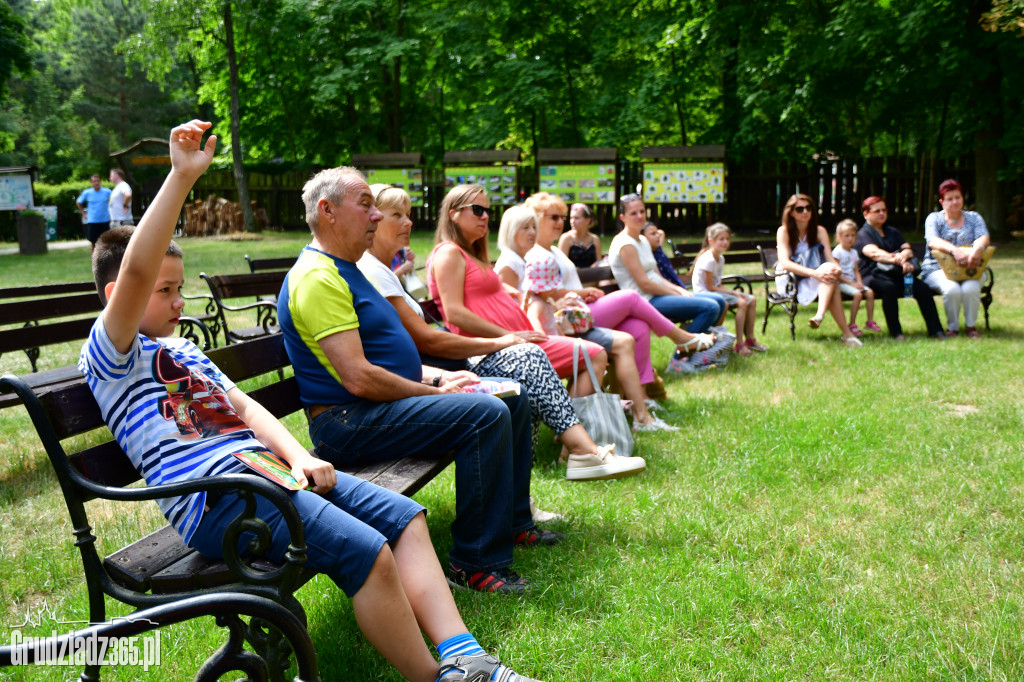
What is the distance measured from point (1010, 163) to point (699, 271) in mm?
10825

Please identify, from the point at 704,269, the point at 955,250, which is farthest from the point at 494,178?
the point at 955,250

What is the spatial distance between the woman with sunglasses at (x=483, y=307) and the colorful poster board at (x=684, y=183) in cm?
1485

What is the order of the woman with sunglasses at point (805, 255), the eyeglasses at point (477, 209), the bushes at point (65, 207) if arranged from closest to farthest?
1. the eyeglasses at point (477, 209)
2. the woman with sunglasses at point (805, 255)
3. the bushes at point (65, 207)

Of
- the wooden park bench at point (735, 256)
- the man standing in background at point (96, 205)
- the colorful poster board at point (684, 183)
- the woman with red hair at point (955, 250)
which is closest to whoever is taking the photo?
the woman with red hair at point (955, 250)

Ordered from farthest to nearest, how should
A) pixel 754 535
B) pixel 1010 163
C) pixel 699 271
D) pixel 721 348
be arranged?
pixel 1010 163
pixel 699 271
pixel 721 348
pixel 754 535

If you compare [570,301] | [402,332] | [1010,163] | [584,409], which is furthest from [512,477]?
[1010,163]

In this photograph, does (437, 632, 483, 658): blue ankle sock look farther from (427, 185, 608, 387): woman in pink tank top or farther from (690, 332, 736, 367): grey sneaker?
(690, 332, 736, 367): grey sneaker

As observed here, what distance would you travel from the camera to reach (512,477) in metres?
3.52

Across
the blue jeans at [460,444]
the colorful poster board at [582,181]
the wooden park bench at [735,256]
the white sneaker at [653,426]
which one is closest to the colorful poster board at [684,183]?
the colorful poster board at [582,181]

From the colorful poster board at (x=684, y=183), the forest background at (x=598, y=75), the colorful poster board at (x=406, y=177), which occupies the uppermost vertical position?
the forest background at (x=598, y=75)

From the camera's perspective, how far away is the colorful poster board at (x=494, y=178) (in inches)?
814

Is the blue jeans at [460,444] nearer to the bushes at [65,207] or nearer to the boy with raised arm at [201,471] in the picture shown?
the boy with raised arm at [201,471]

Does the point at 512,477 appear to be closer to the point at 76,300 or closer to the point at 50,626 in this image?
the point at 50,626

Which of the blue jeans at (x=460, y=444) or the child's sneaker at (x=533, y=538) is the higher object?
the blue jeans at (x=460, y=444)
